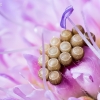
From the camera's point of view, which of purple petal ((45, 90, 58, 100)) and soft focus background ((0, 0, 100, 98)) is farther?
soft focus background ((0, 0, 100, 98))

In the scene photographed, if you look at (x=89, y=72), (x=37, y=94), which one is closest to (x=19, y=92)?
(x=37, y=94)

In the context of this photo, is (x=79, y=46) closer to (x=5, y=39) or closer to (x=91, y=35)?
(x=91, y=35)

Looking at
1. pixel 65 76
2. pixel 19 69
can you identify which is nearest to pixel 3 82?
pixel 19 69

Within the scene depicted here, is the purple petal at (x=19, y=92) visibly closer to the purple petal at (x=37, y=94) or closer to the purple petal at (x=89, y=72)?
the purple petal at (x=37, y=94)

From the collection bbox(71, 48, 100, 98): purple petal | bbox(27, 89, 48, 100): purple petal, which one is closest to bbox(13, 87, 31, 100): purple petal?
bbox(27, 89, 48, 100): purple petal

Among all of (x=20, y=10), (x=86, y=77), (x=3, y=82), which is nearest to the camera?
(x=86, y=77)

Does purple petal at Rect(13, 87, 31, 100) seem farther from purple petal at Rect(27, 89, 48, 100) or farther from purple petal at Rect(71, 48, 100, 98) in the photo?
purple petal at Rect(71, 48, 100, 98)

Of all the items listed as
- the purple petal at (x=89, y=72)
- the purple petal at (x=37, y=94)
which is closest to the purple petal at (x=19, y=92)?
the purple petal at (x=37, y=94)
